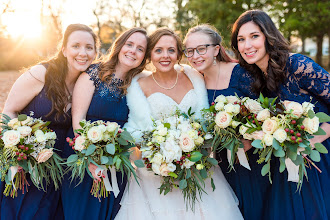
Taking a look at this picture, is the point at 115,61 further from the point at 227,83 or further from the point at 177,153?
the point at 177,153

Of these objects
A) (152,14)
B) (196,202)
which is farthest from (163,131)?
(152,14)

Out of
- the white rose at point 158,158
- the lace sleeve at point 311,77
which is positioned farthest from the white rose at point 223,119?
the lace sleeve at point 311,77

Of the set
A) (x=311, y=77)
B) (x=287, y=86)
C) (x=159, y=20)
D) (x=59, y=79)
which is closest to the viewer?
(x=311, y=77)

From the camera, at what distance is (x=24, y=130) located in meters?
2.83

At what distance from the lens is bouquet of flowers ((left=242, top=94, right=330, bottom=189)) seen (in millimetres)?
2471

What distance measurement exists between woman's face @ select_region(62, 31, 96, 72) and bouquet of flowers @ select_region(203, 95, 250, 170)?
1.68m

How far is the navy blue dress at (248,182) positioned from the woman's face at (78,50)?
1798 millimetres

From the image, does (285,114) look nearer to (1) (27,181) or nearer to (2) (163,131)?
(2) (163,131)

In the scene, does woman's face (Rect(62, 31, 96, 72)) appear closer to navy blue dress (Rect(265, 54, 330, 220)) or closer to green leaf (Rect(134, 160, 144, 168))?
green leaf (Rect(134, 160, 144, 168))

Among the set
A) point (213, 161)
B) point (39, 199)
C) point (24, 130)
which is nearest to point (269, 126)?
point (213, 161)

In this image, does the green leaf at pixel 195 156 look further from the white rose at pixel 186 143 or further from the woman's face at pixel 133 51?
the woman's face at pixel 133 51

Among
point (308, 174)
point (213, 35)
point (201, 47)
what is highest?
point (213, 35)

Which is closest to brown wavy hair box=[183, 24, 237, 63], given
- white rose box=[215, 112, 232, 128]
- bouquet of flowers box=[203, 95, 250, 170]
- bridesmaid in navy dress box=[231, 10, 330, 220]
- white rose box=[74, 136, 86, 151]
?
bridesmaid in navy dress box=[231, 10, 330, 220]

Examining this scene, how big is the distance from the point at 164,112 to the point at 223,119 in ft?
3.64
